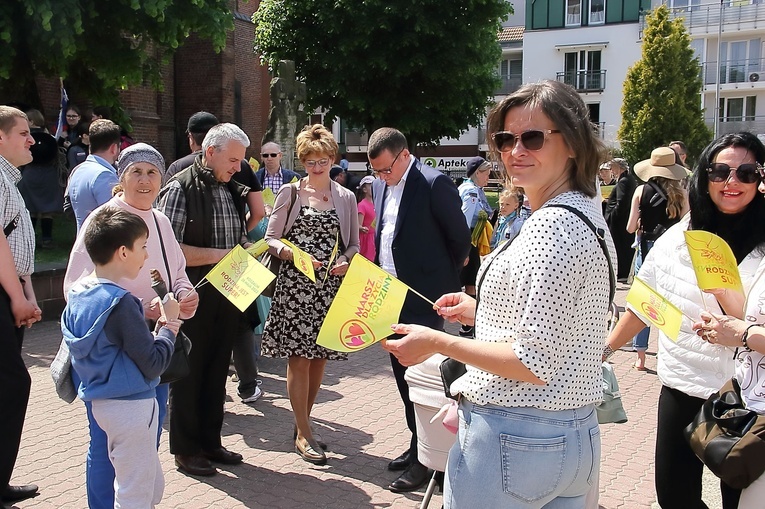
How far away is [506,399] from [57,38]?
11.9m

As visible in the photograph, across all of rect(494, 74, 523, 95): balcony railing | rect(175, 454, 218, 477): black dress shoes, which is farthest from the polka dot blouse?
rect(494, 74, 523, 95): balcony railing

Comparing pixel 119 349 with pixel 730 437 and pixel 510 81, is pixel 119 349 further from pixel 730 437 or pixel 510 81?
pixel 510 81

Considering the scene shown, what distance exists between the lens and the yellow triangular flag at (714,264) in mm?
3014

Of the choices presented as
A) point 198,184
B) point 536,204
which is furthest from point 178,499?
point 536,204

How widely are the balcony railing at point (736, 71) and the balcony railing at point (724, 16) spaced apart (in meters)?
2.03

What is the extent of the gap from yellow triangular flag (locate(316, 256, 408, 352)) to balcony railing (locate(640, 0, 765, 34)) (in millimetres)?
46066

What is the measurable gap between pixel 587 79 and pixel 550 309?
4820 centimetres

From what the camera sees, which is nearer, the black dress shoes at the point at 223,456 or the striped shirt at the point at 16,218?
the striped shirt at the point at 16,218

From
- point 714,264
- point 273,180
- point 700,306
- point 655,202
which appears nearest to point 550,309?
point 714,264

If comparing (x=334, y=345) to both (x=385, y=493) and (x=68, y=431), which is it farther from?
(x=68, y=431)

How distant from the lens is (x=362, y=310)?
2809 millimetres

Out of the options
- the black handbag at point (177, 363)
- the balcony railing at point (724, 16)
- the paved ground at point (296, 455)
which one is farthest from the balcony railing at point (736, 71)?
the black handbag at point (177, 363)

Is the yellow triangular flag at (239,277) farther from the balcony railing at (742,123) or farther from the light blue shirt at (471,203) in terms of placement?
the balcony railing at (742,123)

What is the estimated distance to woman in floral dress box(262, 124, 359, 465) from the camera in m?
5.16
